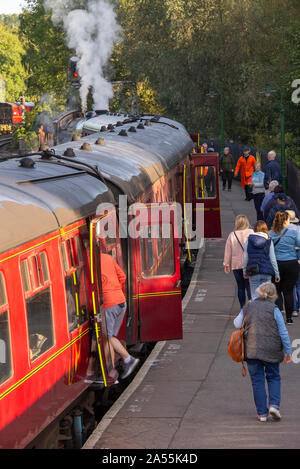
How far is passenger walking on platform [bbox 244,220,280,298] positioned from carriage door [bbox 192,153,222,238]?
29.3 ft

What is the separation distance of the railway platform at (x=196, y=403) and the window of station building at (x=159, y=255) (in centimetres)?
130

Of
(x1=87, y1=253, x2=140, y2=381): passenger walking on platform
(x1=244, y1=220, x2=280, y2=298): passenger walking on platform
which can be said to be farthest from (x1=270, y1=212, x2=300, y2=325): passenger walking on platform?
(x1=87, y1=253, x2=140, y2=381): passenger walking on platform

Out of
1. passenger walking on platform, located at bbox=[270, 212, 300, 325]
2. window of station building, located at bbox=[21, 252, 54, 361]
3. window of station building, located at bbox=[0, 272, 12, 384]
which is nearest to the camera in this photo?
window of station building, located at bbox=[0, 272, 12, 384]

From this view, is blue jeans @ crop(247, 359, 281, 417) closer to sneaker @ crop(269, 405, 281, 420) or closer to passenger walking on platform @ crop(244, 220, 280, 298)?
sneaker @ crop(269, 405, 281, 420)

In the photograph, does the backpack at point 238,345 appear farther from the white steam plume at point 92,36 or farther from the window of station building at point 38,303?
the white steam plume at point 92,36

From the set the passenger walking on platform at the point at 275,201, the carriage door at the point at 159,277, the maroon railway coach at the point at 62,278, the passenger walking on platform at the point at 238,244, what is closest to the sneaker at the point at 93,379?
the maroon railway coach at the point at 62,278

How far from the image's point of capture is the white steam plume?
218 feet

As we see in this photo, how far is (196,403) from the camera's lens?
36.0ft

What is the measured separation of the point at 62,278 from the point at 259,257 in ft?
17.2

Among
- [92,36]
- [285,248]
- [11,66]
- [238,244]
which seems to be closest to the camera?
[285,248]

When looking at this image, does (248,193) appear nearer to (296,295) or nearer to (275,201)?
(275,201)

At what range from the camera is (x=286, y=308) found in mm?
14945

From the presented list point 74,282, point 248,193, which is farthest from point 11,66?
point 74,282

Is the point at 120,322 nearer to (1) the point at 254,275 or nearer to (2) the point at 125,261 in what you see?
(2) the point at 125,261
